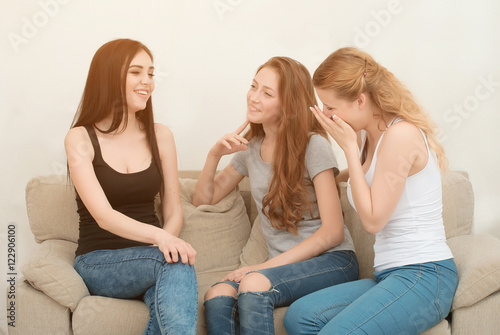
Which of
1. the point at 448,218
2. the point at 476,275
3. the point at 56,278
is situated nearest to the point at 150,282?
the point at 56,278

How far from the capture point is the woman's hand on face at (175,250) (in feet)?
5.88

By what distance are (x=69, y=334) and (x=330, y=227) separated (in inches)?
38.1

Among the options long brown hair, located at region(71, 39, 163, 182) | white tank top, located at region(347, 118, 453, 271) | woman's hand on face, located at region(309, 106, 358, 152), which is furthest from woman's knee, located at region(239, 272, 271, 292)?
long brown hair, located at region(71, 39, 163, 182)

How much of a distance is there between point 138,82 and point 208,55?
0.84 m

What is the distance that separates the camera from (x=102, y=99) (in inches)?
79.7

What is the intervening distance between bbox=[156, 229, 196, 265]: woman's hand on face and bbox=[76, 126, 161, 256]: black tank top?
0.23m

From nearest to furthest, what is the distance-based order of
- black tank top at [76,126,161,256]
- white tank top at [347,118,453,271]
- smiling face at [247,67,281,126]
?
white tank top at [347,118,453,271] → black tank top at [76,126,161,256] → smiling face at [247,67,281,126]

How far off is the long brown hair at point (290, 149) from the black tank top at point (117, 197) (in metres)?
0.44

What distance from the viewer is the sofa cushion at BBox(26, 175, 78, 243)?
2.24 metres

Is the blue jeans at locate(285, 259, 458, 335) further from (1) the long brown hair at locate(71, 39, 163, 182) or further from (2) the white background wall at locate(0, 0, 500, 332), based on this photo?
(2) the white background wall at locate(0, 0, 500, 332)

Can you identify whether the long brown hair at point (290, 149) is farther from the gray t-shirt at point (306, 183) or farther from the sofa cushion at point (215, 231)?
the sofa cushion at point (215, 231)

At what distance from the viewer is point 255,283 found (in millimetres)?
1818

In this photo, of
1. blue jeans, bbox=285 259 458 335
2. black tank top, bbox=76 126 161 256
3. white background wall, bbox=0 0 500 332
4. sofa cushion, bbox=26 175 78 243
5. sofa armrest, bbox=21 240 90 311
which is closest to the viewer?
blue jeans, bbox=285 259 458 335

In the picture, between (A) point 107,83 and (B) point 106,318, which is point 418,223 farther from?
(A) point 107,83
